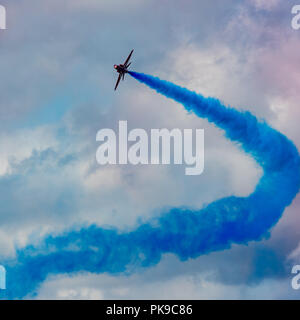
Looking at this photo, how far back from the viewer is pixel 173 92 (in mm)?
161500
